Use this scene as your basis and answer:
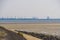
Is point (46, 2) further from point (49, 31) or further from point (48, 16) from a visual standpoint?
point (49, 31)

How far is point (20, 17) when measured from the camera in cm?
150

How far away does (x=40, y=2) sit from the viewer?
152 centimetres

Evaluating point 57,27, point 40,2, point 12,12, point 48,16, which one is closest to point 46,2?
point 40,2

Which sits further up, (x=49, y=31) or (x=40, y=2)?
(x=40, y=2)

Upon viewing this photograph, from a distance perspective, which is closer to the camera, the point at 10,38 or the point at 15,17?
the point at 10,38

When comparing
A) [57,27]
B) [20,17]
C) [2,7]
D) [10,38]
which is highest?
[2,7]

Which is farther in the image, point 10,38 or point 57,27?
point 57,27

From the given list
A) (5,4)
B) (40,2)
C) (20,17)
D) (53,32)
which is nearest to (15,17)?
(20,17)

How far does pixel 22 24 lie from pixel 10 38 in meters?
0.24

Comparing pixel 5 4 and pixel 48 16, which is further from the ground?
pixel 5 4

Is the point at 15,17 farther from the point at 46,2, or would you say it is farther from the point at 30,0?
the point at 46,2

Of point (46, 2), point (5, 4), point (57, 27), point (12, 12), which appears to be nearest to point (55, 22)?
point (57, 27)

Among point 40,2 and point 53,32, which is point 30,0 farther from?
point 53,32

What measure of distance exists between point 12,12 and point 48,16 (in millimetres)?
448
